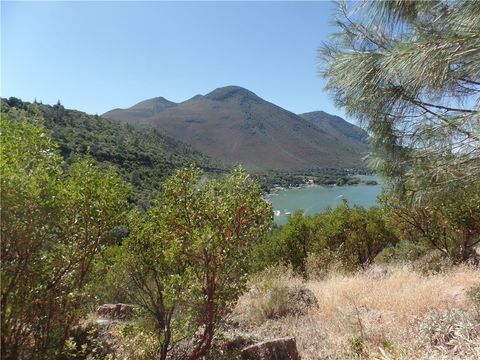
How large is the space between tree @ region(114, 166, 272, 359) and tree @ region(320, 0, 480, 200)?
5.60ft

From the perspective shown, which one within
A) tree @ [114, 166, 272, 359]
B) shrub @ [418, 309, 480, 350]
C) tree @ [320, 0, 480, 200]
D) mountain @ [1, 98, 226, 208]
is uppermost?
mountain @ [1, 98, 226, 208]

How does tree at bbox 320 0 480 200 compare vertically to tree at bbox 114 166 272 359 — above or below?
above

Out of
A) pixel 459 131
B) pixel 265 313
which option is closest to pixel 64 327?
pixel 265 313

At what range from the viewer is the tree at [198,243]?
10.5 ft

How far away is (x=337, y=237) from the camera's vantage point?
43.4 feet

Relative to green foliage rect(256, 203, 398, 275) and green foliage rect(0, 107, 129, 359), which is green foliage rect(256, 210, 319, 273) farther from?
green foliage rect(0, 107, 129, 359)

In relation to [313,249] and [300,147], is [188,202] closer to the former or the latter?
[313,249]

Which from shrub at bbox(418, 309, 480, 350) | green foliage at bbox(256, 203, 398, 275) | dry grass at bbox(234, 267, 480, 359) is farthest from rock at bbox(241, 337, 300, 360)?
green foliage at bbox(256, 203, 398, 275)

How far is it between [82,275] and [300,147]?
7670 inches

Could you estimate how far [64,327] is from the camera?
2955 mm

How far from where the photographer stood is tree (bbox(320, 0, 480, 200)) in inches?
115

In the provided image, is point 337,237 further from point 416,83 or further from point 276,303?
point 416,83

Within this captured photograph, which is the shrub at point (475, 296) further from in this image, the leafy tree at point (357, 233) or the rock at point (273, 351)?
the leafy tree at point (357, 233)

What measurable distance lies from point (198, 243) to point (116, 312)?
3.45 metres
